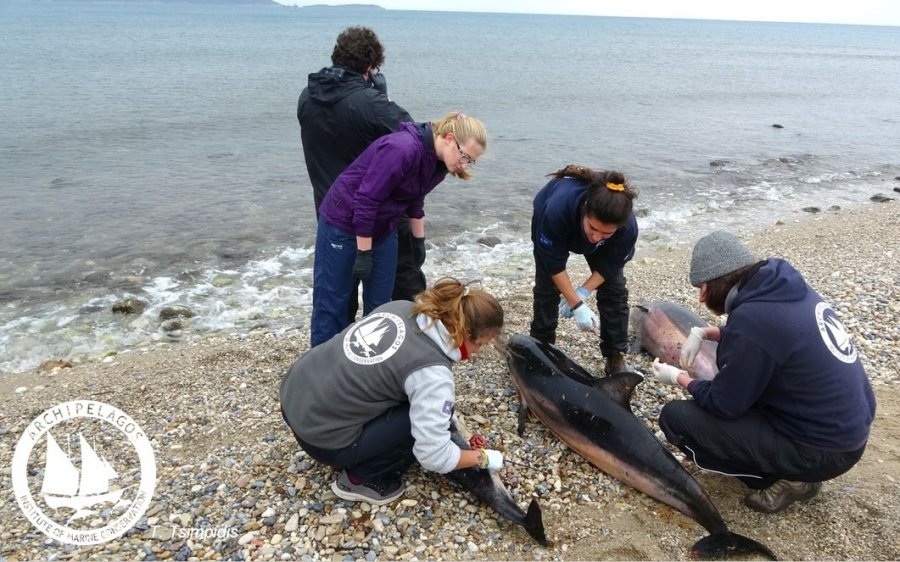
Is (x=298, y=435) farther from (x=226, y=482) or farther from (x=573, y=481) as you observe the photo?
(x=573, y=481)

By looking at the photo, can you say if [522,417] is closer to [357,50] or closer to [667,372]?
[667,372]

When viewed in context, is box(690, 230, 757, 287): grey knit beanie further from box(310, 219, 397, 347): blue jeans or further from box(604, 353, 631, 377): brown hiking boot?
box(310, 219, 397, 347): blue jeans

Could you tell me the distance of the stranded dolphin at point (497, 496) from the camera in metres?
Answer: 3.54

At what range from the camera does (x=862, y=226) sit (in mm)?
11484

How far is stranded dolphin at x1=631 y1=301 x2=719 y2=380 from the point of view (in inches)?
234

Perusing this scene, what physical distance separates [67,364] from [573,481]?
560 cm

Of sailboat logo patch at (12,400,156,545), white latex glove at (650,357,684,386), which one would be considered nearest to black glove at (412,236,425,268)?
→ white latex glove at (650,357,684,386)

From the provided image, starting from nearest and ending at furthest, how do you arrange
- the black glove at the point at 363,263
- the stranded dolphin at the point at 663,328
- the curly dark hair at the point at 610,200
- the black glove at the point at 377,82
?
the curly dark hair at the point at 610,200 → the black glove at the point at 363,263 → the black glove at the point at 377,82 → the stranded dolphin at the point at 663,328

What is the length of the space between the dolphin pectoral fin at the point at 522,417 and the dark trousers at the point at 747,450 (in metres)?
1.03

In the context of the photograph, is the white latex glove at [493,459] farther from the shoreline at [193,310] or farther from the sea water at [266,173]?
the sea water at [266,173]

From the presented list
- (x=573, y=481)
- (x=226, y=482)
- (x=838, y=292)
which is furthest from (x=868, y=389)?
(x=838, y=292)

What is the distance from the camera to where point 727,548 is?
346 centimetres

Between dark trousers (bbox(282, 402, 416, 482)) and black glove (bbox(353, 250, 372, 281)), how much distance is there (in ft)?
3.94

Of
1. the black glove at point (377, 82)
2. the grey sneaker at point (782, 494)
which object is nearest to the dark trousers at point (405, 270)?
the black glove at point (377, 82)
